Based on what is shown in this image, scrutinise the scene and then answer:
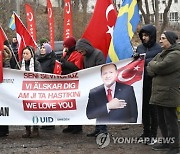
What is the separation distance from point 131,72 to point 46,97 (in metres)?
1.55

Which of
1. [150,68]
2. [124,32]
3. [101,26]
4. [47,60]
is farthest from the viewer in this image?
[47,60]

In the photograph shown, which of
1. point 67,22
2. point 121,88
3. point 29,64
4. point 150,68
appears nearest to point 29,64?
point 29,64

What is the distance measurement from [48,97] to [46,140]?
30.1 inches

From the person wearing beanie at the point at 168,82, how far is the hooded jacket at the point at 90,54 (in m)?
1.33

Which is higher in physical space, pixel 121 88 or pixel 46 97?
pixel 121 88

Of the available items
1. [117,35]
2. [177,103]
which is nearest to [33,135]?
[117,35]

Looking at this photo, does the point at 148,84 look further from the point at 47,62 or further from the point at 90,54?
the point at 47,62

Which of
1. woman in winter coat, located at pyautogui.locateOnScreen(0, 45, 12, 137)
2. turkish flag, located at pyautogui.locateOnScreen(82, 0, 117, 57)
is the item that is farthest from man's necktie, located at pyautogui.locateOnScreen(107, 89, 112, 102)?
woman in winter coat, located at pyautogui.locateOnScreen(0, 45, 12, 137)

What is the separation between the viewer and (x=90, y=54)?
774 centimetres

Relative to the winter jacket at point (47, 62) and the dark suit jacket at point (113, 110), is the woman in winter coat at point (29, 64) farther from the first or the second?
the dark suit jacket at point (113, 110)

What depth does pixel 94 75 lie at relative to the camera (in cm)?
755

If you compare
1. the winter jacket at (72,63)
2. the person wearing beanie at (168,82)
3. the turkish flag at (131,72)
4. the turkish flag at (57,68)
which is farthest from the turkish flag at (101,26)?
the person wearing beanie at (168,82)

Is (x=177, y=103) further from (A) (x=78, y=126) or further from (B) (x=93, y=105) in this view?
(A) (x=78, y=126)

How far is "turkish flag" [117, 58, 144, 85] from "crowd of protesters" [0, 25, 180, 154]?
9cm
